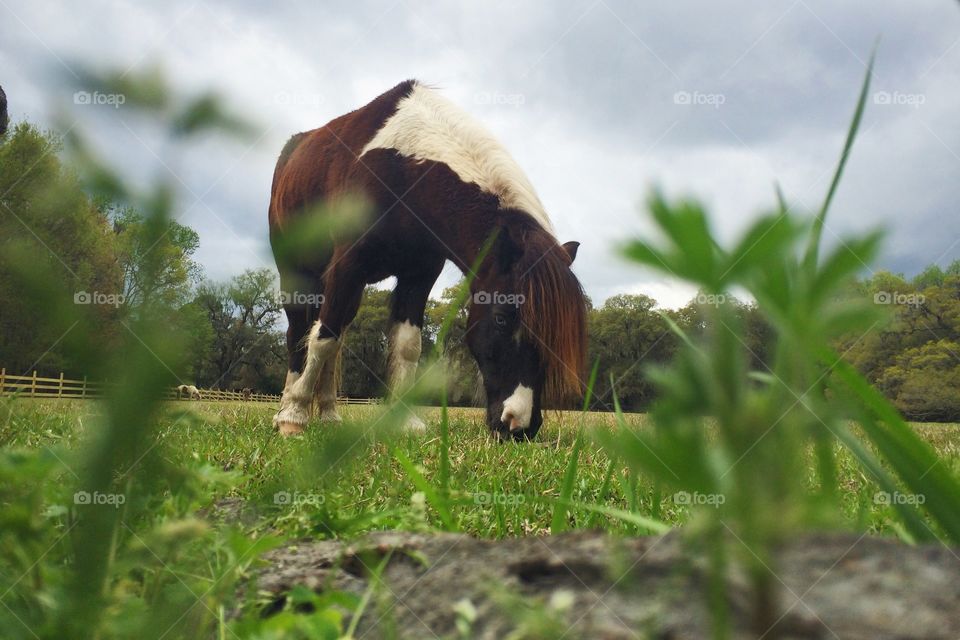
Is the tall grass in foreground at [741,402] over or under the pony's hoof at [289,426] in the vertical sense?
over

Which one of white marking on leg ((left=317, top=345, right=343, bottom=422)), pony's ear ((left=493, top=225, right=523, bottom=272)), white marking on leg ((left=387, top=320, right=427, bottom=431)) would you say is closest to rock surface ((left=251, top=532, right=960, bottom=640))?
pony's ear ((left=493, top=225, right=523, bottom=272))

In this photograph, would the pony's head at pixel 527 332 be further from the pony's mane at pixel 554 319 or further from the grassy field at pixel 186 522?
the grassy field at pixel 186 522

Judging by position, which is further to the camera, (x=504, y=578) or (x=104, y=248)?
(x=504, y=578)

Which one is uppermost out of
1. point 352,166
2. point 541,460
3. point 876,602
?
point 352,166

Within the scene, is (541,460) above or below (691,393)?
below

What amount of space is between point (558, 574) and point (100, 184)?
0.61 m

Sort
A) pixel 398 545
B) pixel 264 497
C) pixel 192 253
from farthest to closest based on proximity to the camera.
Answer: pixel 398 545
pixel 264 497
pixel 192 253

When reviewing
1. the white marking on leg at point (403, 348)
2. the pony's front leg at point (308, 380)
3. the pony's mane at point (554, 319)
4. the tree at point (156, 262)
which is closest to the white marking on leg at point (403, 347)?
the white marking on leg at point (403, 348)

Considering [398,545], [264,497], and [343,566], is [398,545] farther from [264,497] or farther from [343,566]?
[264,497]

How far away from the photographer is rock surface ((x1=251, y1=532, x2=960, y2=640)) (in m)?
0.51

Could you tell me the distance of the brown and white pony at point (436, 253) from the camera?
4.67m

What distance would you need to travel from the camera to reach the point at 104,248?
0.44 metres

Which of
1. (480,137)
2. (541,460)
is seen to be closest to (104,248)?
(541,460)

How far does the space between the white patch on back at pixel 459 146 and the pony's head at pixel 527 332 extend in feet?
1.84
